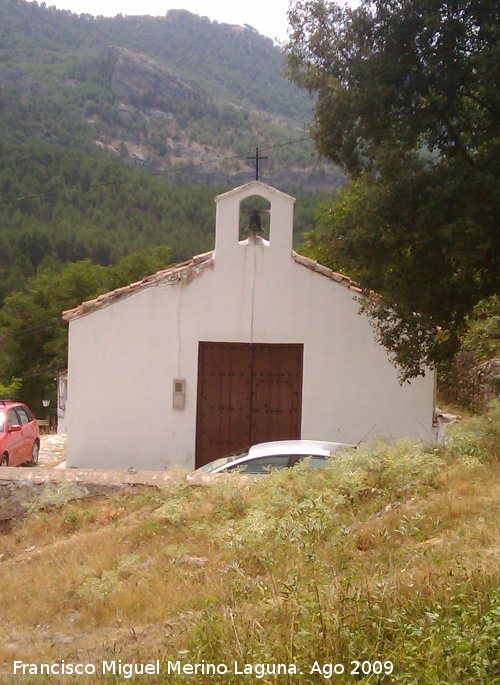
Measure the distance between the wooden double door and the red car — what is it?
10.9 ft

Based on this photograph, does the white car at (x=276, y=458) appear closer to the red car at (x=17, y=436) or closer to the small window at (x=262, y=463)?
the small window at (x=262, y=463)

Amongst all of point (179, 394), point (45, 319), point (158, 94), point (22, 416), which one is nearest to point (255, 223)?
point (179, 394)

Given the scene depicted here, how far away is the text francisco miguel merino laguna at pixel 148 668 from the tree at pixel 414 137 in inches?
290

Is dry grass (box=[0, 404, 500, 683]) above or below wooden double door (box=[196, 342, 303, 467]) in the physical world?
below

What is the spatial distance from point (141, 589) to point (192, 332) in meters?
8.94

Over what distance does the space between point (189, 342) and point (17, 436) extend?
3.63 meters

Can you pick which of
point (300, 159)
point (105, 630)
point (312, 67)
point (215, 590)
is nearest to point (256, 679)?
point (215, 590)

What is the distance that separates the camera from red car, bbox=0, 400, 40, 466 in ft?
46.4

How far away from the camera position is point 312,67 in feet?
38.4

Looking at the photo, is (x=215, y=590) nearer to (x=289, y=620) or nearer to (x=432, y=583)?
(x=289, y=620)

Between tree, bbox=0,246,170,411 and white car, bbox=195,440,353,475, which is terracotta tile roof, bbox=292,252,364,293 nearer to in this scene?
white car, bbox=195,440,353,475

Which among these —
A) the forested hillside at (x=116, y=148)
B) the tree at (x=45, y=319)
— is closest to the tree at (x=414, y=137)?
the forested hillside at (x=116, y=148)

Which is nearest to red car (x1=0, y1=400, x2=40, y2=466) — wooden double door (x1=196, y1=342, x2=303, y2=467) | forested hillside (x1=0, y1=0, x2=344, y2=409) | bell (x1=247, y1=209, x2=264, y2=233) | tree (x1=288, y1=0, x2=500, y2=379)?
wooden double door (x1=196, y1=342, x2=303, y2=467)

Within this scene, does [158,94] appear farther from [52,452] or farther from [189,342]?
[189,342]
